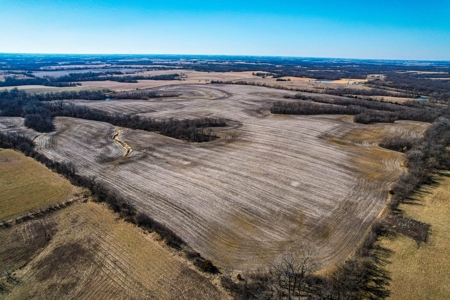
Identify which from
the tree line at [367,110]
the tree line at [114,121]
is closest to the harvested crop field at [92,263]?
the tree line at [114,121]

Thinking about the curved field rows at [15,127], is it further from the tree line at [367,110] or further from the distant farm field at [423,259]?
the distant farm field at [423,259]

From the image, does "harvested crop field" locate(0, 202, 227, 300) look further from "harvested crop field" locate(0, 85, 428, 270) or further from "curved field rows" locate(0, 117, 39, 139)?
"curved field rows" locate(0, 117, 39, 139)

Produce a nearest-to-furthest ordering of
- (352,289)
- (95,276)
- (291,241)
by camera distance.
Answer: (352,289) → (95,276) → (291,241)

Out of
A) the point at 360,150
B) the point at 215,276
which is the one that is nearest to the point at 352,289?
the point at 215,276

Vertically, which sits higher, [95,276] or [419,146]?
[419,146]

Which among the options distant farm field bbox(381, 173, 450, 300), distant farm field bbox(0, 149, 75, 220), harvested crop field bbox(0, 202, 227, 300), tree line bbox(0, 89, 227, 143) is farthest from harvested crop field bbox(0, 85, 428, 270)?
distant farm field bbox(0, 149, 75, 220)

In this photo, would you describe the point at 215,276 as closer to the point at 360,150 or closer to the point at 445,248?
the point at 445,248

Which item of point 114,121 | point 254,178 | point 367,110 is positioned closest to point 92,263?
point 254,178
